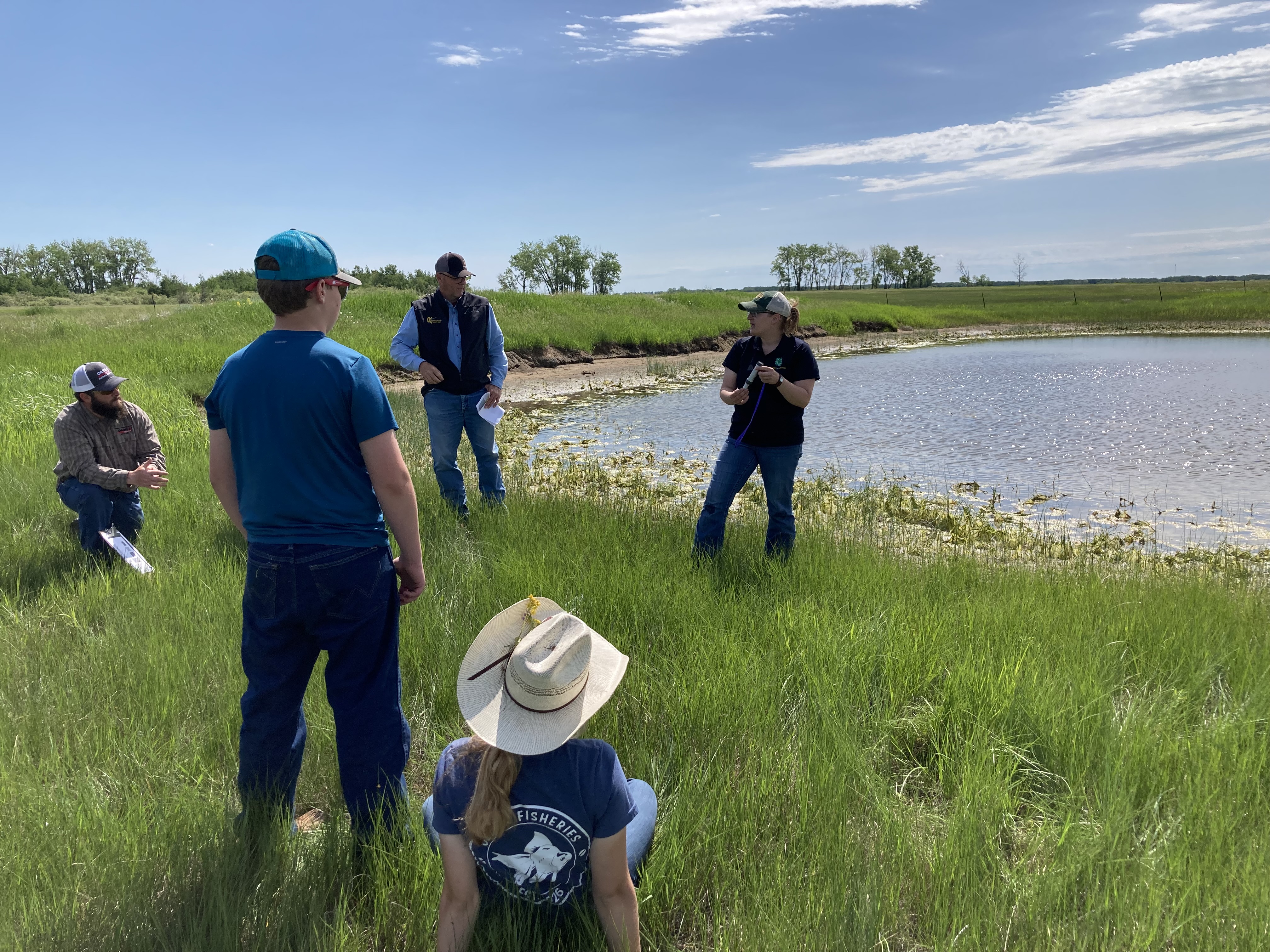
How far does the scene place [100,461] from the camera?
18.9 ft

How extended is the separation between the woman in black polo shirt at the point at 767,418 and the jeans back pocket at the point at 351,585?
3.15m

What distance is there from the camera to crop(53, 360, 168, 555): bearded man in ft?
18.1

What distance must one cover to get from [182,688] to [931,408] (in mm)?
16511

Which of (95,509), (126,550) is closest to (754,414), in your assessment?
(126,550)

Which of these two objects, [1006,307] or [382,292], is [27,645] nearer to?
[382,292]

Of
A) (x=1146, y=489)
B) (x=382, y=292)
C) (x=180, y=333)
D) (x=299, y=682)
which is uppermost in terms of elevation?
(x=382, y=292)

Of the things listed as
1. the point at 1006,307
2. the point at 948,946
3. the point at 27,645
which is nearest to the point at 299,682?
the point at 948,946

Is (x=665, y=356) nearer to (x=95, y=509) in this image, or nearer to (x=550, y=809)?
(x=95, y=509)

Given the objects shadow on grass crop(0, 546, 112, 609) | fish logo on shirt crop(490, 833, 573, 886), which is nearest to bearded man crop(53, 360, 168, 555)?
shadow on grass crop(0, 546, 112, 609)

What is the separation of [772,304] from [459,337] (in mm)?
2906

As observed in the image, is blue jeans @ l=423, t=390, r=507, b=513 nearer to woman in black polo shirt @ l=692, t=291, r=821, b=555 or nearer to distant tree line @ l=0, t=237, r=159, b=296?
woman in black polo shirt @ l=692, t=291, r=821, b=555

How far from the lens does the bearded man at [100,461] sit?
5.52 meters

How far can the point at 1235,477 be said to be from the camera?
10.3 m

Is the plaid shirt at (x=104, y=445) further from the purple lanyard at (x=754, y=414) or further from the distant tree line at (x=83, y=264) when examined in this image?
the distant tree line at (x=83, y=264)
